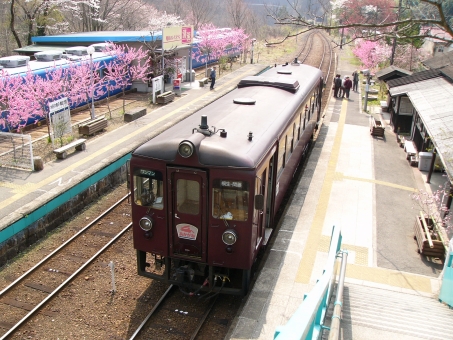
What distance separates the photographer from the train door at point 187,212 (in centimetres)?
710

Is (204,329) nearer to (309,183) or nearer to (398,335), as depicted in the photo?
(398,335)

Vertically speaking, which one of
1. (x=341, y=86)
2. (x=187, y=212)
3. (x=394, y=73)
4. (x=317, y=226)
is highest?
(x=394, y=73)

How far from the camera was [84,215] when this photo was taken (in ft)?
38.2

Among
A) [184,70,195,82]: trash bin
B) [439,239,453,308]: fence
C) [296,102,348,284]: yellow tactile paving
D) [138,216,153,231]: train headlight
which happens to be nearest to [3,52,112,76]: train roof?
[184,70,195,82]: trash bin

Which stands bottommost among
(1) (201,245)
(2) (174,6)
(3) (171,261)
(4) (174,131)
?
(3) (171,261)

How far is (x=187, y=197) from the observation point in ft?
24.0

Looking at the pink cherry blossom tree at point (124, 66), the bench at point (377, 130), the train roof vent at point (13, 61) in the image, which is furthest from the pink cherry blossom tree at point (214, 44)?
the bench at point (377, 130)

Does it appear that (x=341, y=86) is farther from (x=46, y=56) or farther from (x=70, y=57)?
(x=46, y=56)

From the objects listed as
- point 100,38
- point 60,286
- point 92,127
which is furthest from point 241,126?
point 100,38

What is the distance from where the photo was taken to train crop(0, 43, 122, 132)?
59.4 feet

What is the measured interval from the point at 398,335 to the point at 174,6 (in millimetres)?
56137

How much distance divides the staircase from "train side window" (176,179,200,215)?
2.61m

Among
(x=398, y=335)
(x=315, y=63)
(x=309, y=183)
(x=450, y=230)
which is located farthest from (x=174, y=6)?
(x=398, y=335)

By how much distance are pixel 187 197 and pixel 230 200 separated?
722 millimetres
